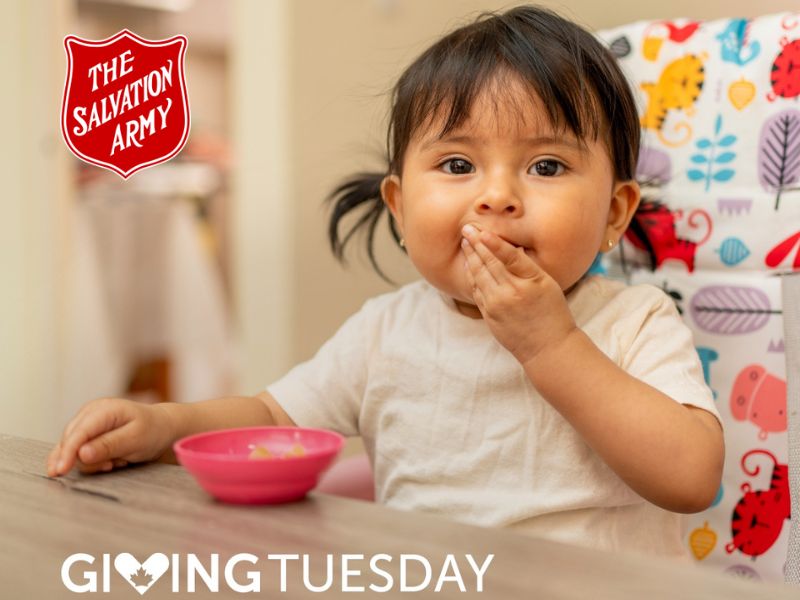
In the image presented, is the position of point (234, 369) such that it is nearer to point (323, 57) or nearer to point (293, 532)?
point (323, 57)

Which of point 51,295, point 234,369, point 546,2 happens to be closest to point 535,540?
point 546,2

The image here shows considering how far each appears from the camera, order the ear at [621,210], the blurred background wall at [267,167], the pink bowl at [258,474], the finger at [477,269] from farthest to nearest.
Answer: the blurred background wall at [267,167], the ear at [621,210], the finger at [477,269], the pink bowl at [258,474]

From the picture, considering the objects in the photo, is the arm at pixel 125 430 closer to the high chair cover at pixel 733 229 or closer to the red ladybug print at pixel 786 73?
the high chair cover at pixel 733 229

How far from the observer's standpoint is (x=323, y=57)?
1713mm

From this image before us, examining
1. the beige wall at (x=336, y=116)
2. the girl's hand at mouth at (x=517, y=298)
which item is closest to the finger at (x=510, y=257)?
the girl's hand at mouth at (x=517, y=298)

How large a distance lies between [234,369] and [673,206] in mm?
2750

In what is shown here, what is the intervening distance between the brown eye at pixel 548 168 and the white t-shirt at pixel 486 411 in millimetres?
127

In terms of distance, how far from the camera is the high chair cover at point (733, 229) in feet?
3.15

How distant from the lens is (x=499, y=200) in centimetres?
76

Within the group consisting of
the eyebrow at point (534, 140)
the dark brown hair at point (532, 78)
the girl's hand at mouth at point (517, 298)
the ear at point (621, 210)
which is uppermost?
the dark brown hair at point (532, 78)

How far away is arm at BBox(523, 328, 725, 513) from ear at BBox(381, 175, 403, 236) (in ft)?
0.94

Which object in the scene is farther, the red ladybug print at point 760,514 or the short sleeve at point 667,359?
the red ladybug print at point 760,514

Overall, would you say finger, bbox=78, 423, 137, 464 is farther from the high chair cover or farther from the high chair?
the high chair cover

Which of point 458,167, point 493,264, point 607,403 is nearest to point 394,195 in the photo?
point 458,167
